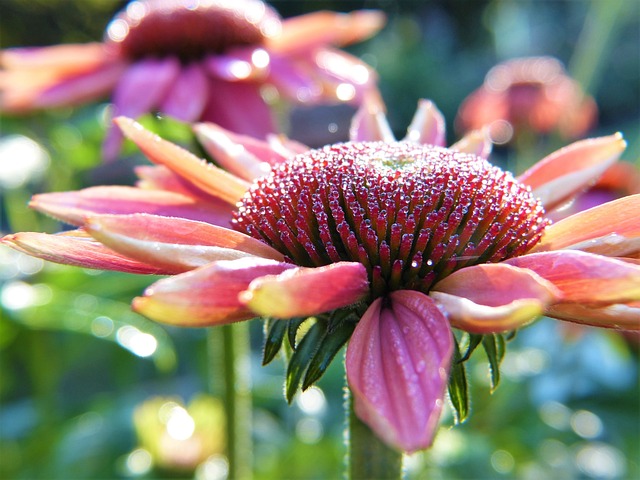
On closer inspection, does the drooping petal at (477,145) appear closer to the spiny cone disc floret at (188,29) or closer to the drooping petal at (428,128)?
the drooping petal at (428,128)

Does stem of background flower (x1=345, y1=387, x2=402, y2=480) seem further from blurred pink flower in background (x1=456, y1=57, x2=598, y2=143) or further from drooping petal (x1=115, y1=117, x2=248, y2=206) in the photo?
blurred pink flower in background (x1=456, y1=57, x2=598, y2=143)

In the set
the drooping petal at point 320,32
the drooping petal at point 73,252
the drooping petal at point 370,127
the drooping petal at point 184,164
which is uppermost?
the drooping petal at point 320,32

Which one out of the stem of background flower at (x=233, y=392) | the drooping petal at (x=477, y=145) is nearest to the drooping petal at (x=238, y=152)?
the drooping petal at (x=477, y=145)

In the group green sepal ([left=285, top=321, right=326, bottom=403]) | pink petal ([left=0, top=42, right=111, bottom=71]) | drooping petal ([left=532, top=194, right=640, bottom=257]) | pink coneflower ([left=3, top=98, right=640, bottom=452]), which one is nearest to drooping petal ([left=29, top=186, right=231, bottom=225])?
pink coneflower ([left=3, top=98, right=640, bottom=452])

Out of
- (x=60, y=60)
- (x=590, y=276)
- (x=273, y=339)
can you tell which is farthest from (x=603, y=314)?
(x=60, y=60)

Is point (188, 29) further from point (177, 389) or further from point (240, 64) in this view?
point (177, 389)

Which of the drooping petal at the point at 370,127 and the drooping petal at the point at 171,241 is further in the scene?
the drooping petal at the point at 370,127
